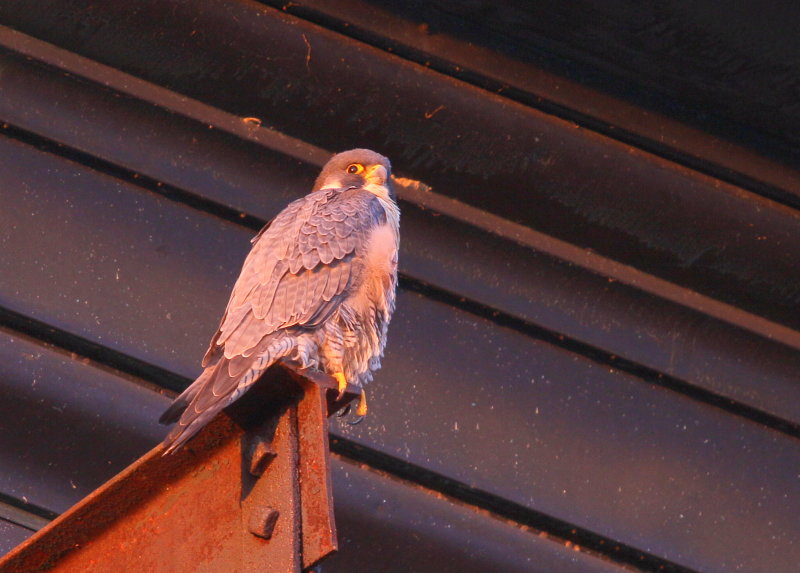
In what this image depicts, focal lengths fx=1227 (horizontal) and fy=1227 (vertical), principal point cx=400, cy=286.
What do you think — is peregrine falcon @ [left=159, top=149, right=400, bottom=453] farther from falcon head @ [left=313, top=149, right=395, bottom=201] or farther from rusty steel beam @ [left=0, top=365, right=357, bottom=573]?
rusty steel beam @ [left=0, top=365, right=357, bottom=573]

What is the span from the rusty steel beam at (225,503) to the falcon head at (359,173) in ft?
4.19

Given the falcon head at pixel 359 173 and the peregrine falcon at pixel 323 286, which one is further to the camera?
the falcon head at pixel 359 173

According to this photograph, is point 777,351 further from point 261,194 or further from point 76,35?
point 76,35

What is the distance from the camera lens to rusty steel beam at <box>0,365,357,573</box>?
1.81 m

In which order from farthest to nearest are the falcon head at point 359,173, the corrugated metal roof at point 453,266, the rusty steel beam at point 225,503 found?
1. the falcon head at point 359,173
2. the corrugated metal roof at point 453,266
3. the rusty steel beam at point 225,503

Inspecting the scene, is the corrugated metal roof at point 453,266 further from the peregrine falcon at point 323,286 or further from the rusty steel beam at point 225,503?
the rusty steel beam at point 225,503

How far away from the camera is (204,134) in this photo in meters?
3.06

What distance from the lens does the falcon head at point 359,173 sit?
10.7 ft

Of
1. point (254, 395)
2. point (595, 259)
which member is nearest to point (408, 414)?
point (595, 259)

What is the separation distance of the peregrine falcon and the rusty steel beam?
0.68m

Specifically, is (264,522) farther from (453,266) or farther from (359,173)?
(359,173)

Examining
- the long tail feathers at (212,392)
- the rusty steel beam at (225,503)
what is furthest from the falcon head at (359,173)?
the rusty steel beam at (225,503)

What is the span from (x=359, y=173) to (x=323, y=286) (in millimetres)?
492

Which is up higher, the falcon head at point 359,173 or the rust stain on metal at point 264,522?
the falcon head at point 359,173
